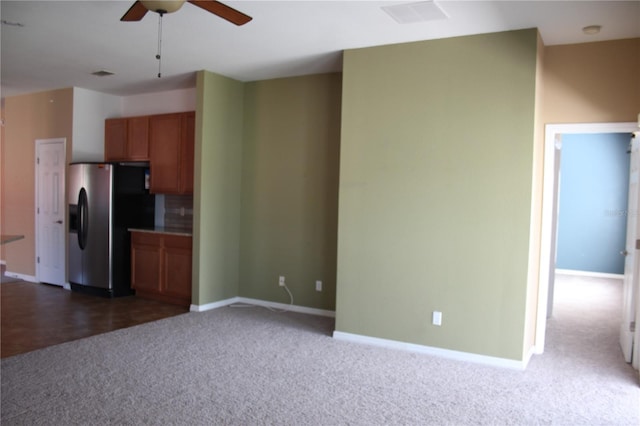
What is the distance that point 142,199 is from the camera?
6.45m

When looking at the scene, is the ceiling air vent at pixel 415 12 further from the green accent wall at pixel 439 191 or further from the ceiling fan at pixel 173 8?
the ceiling fan at pixel 173 8

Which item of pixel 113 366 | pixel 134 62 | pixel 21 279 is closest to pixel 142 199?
pixel 134 62

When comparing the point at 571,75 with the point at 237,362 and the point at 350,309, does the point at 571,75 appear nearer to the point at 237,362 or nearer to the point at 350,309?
the point at 350,309

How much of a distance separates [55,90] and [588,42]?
21.0ft

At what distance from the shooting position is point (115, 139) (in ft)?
22.1

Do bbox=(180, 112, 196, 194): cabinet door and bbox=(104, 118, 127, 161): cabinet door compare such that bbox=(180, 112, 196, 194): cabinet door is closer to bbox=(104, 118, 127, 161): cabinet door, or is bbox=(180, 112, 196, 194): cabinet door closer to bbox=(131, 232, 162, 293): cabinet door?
bbox=(131, 232, 162, 293): cabinet door

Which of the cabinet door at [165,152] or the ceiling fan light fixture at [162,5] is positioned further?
the cabinet door at [165,152]

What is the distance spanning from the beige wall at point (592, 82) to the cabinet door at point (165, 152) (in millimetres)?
4127

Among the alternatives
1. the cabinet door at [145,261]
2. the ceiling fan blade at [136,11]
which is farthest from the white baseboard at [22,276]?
the ceiling fan blade at [136,11]

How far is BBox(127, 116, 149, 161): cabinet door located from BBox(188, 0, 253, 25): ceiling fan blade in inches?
145

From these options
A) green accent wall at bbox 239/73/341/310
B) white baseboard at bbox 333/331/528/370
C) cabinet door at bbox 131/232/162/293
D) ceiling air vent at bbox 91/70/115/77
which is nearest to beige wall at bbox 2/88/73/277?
ceiling air vent at bbox 91/70/115/77

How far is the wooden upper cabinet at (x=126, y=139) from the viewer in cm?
638

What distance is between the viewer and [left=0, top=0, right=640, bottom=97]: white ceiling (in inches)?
137

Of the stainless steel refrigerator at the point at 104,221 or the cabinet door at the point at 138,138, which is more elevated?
the cabinet door at the point at 138,138
